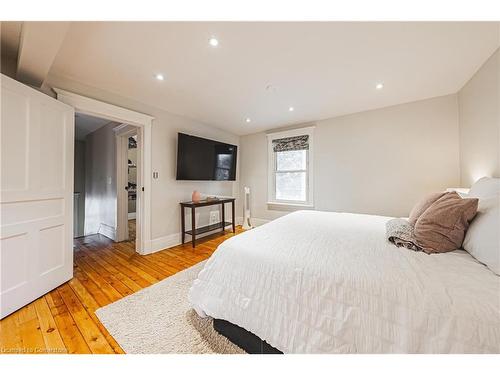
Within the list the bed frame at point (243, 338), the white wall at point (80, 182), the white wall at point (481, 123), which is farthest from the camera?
the white wall at point (80, 182)

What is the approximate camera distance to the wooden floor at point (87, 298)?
1.23 m

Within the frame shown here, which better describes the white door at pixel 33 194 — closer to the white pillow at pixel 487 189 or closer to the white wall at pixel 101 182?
the white wall at pixel 101 182

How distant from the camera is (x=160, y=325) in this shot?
1.38m

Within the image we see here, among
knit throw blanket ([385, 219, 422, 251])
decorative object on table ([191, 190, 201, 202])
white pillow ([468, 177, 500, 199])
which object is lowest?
knit throw blanket ([385, 219, 422, 251])

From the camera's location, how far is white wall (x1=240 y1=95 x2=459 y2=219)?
2.51 metres

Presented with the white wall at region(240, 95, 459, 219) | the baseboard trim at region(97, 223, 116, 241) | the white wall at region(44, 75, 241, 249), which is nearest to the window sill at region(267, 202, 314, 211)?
the white wall at region(240, 95, 459, 219)

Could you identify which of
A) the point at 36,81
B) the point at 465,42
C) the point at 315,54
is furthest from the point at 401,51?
the point at 36,81

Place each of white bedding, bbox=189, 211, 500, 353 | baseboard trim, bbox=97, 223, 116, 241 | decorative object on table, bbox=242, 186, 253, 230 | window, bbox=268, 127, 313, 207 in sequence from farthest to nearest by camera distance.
→ decorative object on table, bbox=242, 186, 253, 230 < window, bbox=268, 127, 313, 207 < baseboard trim, bbox=97, 223, 116, 241 < white bedding, bbox=189, 211, 500, 353

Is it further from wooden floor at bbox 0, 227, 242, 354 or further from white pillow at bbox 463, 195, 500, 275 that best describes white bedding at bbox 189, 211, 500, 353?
wooden floor at bbox 0, 227, 242, 354

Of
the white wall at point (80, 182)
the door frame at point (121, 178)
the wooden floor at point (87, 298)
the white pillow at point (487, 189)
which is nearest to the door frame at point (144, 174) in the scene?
the wooden floor at point (87, 298)

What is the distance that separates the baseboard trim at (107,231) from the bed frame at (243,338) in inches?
125

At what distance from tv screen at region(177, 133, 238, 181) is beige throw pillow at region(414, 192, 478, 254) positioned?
3060 millimetres

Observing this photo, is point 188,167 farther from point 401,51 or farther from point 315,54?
point 401,51
